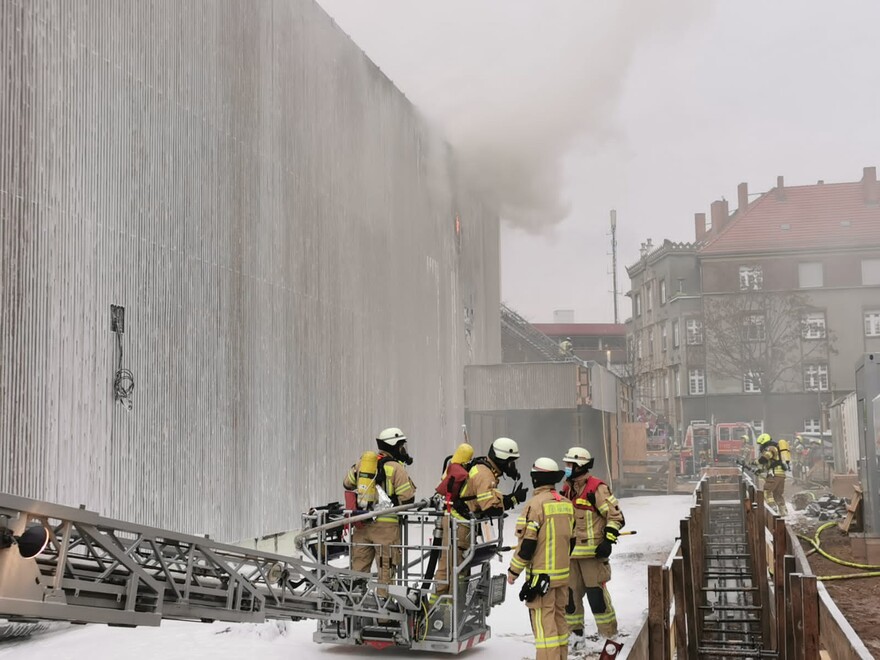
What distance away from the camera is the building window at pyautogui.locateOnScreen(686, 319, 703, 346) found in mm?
66562

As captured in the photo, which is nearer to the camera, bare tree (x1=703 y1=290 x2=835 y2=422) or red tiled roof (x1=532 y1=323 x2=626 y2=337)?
bare tree (x1=703 y1=290 x2=835 y2=422)

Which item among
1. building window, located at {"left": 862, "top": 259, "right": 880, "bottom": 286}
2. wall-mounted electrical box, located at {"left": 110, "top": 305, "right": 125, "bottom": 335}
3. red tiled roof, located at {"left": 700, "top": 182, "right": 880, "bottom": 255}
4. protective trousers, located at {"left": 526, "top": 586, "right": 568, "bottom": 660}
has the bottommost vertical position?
protective trousers, located at {"left": 526, "top": 586, "right": 568, "bottom": 660}

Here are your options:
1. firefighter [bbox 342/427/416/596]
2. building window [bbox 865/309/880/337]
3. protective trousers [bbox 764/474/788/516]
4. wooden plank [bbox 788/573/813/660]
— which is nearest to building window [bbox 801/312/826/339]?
building window [bbox 865/309/880/337]

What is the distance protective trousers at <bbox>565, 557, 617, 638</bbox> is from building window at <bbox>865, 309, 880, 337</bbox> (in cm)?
5577

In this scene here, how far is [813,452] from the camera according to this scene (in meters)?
40.9

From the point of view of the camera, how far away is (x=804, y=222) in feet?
213

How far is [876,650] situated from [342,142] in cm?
1636

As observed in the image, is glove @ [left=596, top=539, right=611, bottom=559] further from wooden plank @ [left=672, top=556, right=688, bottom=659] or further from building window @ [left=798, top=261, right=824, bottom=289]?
building window @ [left=798, top=261, right=824, bottom=289]

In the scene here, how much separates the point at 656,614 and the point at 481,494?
4315 mm

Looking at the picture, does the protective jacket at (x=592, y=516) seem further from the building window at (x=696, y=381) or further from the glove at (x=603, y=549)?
the building window at (x=696, y=381)

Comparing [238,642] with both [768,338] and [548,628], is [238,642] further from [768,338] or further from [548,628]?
[768,338]

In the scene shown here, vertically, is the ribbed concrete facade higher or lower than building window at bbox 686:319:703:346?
lower

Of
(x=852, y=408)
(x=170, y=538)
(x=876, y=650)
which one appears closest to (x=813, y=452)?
(x=852, y=408)

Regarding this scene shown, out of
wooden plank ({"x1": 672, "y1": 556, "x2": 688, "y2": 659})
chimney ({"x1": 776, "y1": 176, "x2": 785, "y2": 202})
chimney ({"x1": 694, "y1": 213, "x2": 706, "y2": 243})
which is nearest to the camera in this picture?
wooden plank ({"x1": 672, "y1": 556, "x2": 688, "y2": 659})
